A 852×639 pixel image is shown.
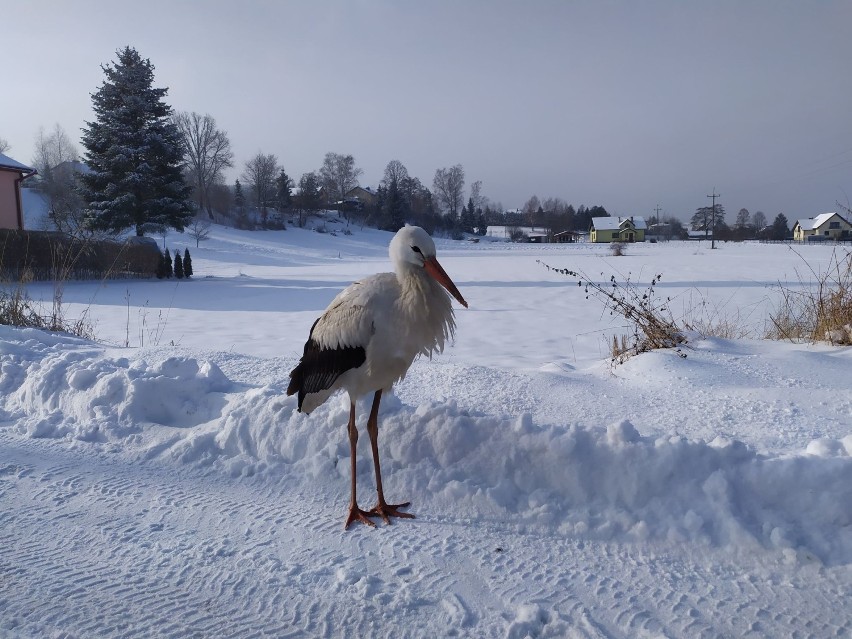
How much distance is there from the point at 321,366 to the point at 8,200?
29275 millimetres

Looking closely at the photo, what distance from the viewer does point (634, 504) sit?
276 cm

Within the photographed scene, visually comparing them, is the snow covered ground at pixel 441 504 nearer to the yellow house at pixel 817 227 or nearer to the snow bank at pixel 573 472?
the snow bank at pixel 573 472

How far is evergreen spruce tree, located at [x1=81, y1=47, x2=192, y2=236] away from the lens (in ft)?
87.3

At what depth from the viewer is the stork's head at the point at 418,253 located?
2.86 m

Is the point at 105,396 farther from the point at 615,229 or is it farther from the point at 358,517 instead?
the point at 615,229

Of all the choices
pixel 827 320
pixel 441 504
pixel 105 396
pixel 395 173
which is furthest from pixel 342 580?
pixel 395 173

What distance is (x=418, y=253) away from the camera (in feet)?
9.44

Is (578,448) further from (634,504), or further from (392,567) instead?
(392,567)

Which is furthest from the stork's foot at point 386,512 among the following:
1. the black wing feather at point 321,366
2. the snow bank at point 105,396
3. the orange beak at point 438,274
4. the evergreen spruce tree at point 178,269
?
the evergreen spruce tree at point 178,269

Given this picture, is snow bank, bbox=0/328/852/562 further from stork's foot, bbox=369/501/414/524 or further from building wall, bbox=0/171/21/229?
building wall, bbox=0/171/21/229

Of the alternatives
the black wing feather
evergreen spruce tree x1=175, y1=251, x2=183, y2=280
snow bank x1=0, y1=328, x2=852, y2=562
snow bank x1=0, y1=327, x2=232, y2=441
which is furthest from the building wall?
the black wing feather

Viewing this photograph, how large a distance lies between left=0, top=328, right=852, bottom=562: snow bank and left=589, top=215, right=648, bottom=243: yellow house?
98953mm

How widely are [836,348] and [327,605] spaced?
5.54 m

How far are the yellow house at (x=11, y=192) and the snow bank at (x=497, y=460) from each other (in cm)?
2624
